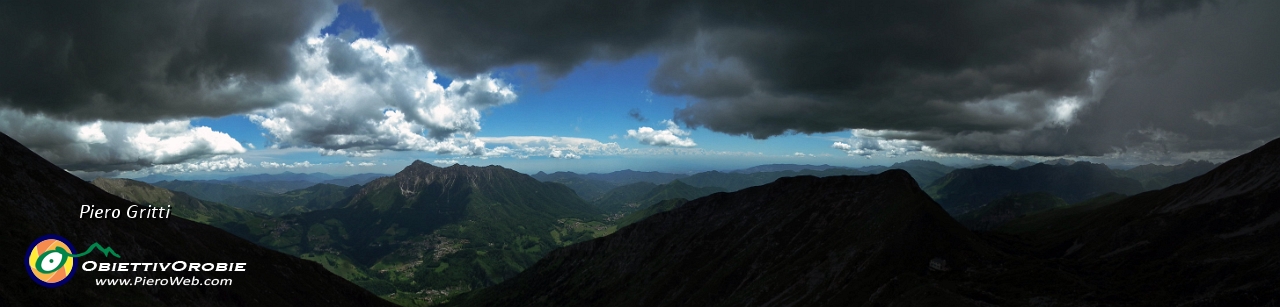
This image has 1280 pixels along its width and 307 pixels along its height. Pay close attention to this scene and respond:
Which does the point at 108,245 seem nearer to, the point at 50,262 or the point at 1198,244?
the point at 50,262

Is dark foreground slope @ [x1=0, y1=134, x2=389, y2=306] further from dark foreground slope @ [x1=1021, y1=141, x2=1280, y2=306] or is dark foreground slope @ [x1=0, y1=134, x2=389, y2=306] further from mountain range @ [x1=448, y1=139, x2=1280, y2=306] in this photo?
dark foreground slope @ [x1=1021, y1=141, x2=1280, y2=306]

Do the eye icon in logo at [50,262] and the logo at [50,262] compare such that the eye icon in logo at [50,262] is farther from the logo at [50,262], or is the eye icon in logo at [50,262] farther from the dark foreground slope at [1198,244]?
the dark foreground slope at [1198,244]

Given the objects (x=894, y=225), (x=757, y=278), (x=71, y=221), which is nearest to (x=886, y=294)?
(x=894, y=225)

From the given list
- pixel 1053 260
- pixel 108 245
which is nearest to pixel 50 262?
pixel 108 245

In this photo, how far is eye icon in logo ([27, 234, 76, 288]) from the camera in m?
102

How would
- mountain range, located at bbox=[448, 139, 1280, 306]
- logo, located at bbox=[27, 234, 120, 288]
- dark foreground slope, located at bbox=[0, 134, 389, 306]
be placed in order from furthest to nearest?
mountain range, located at bbox=[448, 139, 1280, 306] → dark foreground slope, located at bbox=[0, 134, 389, 306] → logo, located at bbox=[27, 234, 120, 288]

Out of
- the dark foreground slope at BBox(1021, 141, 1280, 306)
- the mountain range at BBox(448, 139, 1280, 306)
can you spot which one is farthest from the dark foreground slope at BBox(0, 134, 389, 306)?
the dark foreground slope at BBox(1021, 141, 1280, 306)

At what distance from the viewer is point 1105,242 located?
162 m

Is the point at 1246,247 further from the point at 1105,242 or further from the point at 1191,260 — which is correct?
the point at 1105,242

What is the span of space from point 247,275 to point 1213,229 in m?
325

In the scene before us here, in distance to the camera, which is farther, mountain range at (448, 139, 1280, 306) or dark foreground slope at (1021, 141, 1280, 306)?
mountain range at (448, 139, 1280, 306)

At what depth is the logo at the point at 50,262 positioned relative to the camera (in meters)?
102

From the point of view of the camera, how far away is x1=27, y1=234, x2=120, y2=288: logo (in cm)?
10238

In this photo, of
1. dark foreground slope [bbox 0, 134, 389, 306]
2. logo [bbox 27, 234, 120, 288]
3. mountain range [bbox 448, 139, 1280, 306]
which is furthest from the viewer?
mountain range [bbox 448, 139, 1280, 306]
